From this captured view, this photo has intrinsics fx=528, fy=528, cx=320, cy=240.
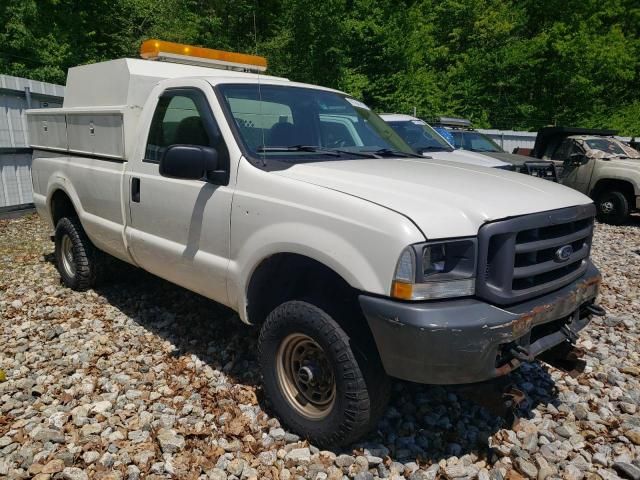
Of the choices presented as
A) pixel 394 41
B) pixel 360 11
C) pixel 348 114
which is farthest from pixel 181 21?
pixel 348 114

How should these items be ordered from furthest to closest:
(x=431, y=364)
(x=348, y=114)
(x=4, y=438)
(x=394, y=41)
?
(x=394, y=41), (x=348, y=114), (x=4, y=438), (x=431, y=364)

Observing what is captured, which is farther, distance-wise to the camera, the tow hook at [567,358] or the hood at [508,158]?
the hood at [508,158]

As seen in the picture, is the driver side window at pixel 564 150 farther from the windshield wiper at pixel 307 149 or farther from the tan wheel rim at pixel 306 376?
the tan wheel rim at pixel 306 376

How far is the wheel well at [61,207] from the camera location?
546 cm

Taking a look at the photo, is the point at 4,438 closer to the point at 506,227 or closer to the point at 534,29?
the point at 506,227

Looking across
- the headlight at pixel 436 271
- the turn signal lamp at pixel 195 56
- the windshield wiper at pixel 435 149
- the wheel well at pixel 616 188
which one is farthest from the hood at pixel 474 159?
the headlight at pixel 436 271

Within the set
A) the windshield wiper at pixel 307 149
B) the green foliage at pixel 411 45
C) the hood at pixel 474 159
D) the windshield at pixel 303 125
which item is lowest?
the hood at pixel 474 159

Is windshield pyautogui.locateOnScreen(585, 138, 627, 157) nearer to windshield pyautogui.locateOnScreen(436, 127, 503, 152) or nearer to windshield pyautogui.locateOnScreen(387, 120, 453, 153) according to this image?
windshield pyautogui.locateOnScreen(436, 127, 503, 152)

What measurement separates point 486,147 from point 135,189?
29.9 ft

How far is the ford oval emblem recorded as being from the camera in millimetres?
2832

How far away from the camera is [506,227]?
250 cm

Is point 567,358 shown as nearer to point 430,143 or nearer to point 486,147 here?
point 430,143

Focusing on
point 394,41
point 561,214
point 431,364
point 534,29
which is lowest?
point 431,364

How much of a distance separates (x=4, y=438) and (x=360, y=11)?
22.4 meters
